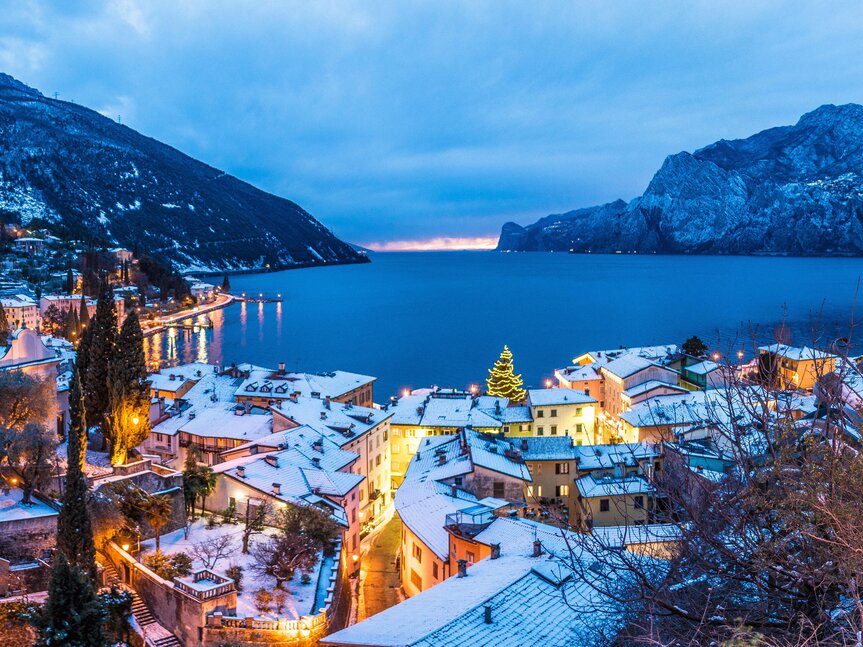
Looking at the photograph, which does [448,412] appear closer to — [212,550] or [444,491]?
[444,491]

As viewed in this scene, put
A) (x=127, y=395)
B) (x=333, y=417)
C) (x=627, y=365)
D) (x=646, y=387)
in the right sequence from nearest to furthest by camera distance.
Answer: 1. (x=127, y=395)
2. (x=333, y=417)
3. (x=646, y=387)
4. (x=627, y=365)

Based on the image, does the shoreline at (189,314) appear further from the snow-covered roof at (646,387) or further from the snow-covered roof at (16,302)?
the snow-covered roof at (646,387)

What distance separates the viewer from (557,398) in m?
40.3

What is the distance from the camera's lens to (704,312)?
346ft

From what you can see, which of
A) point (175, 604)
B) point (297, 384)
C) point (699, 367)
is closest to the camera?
point (175, 604)

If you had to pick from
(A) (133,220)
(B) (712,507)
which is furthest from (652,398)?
(A) (133,220)

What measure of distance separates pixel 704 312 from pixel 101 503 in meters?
103

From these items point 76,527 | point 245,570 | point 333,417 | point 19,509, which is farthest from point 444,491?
point 19,509

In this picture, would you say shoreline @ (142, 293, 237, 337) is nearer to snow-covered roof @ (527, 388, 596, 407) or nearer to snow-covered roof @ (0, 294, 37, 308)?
snow-covered roof @ (0, 294, 37, 308)

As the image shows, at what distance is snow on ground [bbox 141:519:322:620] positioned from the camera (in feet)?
47.5

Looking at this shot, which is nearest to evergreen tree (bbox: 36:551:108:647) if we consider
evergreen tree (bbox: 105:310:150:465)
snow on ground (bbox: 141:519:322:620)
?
snow on ground (bbox: 141:519:322:620)

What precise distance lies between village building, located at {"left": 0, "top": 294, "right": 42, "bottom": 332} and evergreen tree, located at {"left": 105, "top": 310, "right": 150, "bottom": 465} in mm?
51274

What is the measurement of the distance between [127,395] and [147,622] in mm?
12193

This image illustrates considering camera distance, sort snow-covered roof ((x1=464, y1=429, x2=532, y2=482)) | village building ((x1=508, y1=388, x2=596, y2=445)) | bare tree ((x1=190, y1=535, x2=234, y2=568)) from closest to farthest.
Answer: bare tree ((x1=190, y1=535, x2=234, y2=568)) < snow-covered roof ((x1=464, y1=429, x2=532, y2=482)) < village building ((x1=508, y1=388, x2=596, y2=445))
